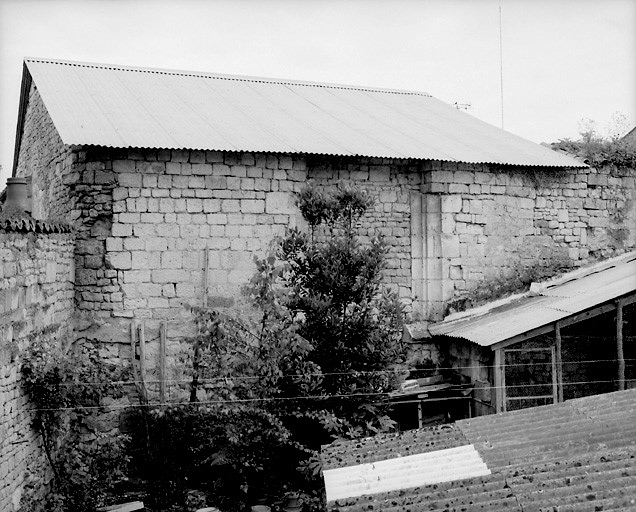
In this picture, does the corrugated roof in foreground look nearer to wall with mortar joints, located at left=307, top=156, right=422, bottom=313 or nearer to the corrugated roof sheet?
wall with mortar joints, located at left=307, top=156, right=422, bottom=313

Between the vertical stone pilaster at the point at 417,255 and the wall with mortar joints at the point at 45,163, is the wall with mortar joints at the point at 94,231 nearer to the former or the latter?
the wall with mortar joints at the point at 45,163

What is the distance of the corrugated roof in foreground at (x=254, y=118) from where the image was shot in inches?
391

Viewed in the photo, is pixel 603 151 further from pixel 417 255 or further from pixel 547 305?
pixel 417 255

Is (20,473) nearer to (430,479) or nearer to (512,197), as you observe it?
(430,479)

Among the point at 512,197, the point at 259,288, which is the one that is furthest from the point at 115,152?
the point at 512,197

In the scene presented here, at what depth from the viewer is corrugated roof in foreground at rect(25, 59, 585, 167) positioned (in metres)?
9.92

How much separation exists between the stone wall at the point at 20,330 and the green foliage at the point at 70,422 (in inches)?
5.5

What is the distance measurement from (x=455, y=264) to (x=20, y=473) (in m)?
7.13

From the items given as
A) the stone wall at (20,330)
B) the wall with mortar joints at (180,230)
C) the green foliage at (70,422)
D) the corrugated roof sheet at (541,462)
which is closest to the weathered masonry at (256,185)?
the wall with mortar joints at (180,230)

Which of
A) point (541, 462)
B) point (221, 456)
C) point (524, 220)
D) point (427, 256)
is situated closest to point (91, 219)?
point (221, 456)

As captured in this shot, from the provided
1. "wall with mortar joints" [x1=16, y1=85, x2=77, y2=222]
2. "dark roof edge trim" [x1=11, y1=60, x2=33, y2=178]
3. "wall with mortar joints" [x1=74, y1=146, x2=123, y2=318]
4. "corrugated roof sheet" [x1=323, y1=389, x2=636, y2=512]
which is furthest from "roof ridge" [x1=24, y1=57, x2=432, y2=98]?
"corrugated roof sheet" [x1=323, y1=389, x2=636, y2=512]

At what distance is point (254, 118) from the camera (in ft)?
37.4

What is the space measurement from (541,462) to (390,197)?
6685mm

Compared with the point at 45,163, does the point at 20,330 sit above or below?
below
